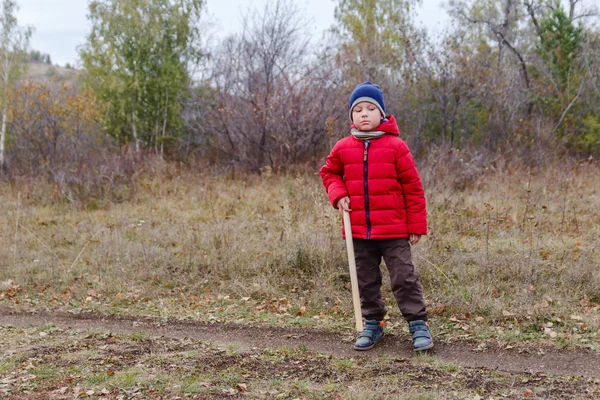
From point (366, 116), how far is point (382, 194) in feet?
2.00

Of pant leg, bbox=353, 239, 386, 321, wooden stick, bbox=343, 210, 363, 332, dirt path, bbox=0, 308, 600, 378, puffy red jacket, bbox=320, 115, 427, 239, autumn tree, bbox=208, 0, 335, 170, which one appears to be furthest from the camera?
autumn tree, bbox=208, 0, 335, 170

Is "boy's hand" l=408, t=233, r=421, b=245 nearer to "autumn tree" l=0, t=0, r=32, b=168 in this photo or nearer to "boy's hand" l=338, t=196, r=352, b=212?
"boy's hand" l=338, t=196, r=352, b=212

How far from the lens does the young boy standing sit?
450 cm

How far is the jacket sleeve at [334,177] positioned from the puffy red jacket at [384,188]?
12mm

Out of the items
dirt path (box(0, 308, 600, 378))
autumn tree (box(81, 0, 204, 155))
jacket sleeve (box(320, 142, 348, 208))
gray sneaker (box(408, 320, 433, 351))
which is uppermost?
autumn tree (box(81, 0, 204, 155))

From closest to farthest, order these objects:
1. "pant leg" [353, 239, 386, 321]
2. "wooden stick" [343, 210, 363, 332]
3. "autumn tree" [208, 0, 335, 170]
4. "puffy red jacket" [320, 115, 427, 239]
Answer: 1. "puffy red jacket" [320, 115, 427, 239]
2. "wooden stick" [343, 210, 363, 332]
3. "pant leg" [353, 239, 386, 321]
4. "autumn tree" [208, 0, 335, 170]

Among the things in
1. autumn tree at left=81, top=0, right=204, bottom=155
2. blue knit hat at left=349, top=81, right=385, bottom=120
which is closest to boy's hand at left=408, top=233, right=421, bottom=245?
blue knit hat at left=349, top=81, right=385, bottom=120

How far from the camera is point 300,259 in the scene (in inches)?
273

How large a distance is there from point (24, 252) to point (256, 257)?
3.70 meters

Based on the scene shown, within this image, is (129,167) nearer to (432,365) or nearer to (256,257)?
(256,257)

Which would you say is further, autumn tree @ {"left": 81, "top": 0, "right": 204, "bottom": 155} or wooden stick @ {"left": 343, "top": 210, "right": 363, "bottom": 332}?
autumn tree @ {"left": 81, "top": 0, "right": 204, "bottom": 155}

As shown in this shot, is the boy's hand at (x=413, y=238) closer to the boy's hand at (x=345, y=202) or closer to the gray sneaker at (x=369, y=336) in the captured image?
the boy's hand at (x=345, y=202)

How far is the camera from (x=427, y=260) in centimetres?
647

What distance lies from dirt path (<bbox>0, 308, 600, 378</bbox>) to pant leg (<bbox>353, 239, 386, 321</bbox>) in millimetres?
305
